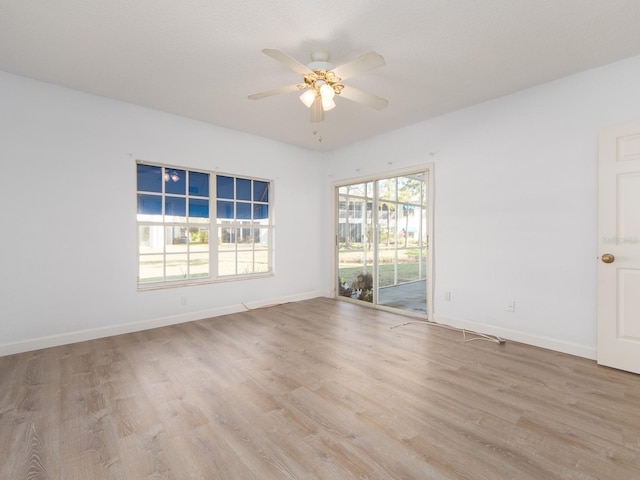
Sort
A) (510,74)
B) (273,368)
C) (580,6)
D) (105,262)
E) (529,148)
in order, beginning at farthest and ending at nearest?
(105,262) → (529,148) → (510,74) → (273,368) → (580,6)

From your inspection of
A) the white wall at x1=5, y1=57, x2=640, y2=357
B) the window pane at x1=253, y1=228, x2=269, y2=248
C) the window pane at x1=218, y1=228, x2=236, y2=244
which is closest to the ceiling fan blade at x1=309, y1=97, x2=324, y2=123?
the white wall at x1=5, y1=57, x2=640, y2=357

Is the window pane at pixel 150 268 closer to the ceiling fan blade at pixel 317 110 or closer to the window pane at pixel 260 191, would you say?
the window pane at pixel 260 191

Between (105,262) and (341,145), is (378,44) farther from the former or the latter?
(105,262)

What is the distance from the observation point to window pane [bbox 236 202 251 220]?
491 centimetres

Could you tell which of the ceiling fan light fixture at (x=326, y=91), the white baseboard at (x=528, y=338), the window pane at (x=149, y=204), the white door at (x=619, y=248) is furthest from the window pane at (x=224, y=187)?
the white door at (x=619, y=248)

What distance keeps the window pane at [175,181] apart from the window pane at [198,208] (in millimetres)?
196

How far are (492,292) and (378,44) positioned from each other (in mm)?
2962

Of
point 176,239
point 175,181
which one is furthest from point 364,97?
point 176,239

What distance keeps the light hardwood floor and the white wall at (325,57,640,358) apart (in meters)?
0.48

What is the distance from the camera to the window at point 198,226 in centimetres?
404

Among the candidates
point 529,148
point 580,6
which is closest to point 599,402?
point 529,148

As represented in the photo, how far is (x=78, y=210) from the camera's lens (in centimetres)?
342

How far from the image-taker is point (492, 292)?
11.9 ft

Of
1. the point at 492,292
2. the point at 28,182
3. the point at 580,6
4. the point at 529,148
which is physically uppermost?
the point at 580,6
